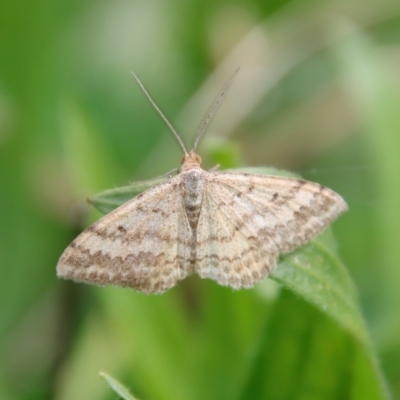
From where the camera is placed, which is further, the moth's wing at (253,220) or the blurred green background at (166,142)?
the blurred green background at (166,142)

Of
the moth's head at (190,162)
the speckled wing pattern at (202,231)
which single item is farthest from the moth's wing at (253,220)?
the moth's head at (190,162)

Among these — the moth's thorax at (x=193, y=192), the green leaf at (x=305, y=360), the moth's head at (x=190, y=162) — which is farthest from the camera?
the moth's head at (x=190, y=162)

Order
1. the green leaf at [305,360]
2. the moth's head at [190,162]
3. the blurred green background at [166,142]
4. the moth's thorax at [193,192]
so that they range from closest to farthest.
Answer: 1. the green leaf at [305,360]
2. the moth's thorax at [193,192]
3. the moth's head at [190,162]
4. the blurred green background at [166,142]

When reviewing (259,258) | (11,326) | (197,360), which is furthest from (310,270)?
(11,326)

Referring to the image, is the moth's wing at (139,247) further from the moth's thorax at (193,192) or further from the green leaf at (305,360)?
the green leaf at (305,360)

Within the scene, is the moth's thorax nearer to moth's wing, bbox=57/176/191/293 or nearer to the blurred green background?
moth's wing, bbox=57/176/191/293

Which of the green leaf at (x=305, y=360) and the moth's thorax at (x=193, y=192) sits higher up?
the moth's thorax at (x=193, y=192)

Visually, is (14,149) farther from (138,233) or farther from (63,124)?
(138,233)
